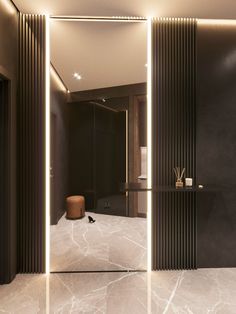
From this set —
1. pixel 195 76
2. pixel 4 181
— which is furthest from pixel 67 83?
pixel 195 76

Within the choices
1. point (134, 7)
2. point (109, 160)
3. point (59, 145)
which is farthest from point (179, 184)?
point (134, 7)

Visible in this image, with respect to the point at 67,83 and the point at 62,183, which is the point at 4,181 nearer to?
the point at 62,183

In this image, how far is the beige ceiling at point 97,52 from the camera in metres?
2.47

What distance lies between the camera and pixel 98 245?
108 inches

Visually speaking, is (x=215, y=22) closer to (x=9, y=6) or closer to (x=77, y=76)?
(x=77, y=76)

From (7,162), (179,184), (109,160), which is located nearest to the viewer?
(7,162)

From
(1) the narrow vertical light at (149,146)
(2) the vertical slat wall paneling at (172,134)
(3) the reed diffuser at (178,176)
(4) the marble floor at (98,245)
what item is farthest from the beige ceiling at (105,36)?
(4) the marble floor at (98,245)

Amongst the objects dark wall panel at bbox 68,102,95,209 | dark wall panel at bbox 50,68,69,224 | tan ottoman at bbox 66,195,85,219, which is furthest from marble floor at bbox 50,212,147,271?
dark wall panel at bbox 68,102,95,209

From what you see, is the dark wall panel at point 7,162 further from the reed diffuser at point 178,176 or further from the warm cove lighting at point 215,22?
the warm cove lighting at point 215,22

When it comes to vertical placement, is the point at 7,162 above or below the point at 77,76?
below

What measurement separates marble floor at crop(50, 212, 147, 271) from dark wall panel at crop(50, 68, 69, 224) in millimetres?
205

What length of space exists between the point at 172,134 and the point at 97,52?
1.30 metres

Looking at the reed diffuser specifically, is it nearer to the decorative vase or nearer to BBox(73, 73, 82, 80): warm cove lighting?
the decorative vase

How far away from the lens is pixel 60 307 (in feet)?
6.11
